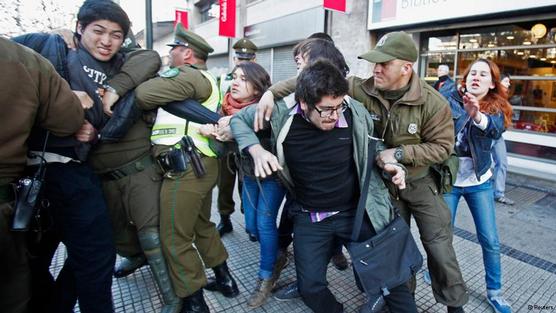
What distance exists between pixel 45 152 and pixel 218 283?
62.1 inches

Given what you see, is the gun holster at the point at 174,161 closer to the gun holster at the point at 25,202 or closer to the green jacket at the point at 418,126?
the gun holster at the point at 25,202

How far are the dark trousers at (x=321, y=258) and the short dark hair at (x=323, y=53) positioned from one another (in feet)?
3.50

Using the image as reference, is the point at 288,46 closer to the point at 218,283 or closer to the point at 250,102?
the point at 250,102

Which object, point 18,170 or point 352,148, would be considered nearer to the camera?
point 18,170

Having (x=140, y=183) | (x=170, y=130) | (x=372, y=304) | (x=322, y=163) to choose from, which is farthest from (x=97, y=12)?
(x=372, y=304)

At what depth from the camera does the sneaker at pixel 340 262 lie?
10.5 ft

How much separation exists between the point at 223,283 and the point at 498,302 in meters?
2.04

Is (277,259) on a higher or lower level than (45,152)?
lower

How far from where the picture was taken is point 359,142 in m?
2.19

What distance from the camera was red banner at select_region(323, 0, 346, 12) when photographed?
7.55 meters

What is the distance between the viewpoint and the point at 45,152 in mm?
1851

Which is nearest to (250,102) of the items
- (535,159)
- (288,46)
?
(535,159)

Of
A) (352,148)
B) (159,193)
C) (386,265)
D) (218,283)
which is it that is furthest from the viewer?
(218,283)

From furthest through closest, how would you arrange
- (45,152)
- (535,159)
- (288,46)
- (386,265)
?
(288,46) → (535,159) → (386,265) → (45,152)
